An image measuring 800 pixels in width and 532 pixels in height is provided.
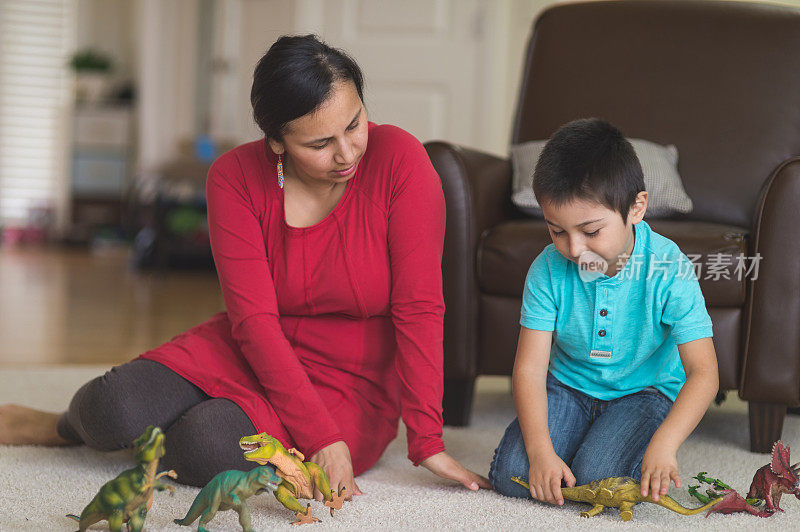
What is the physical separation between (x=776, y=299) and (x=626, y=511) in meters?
0.65

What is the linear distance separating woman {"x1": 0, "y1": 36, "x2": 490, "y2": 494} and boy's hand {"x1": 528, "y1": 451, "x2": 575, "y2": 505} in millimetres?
119

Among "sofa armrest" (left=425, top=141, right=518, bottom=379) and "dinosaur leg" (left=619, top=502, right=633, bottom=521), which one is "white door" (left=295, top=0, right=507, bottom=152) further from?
"dinosaur leg" (left=619, top=502, right=633, bottom=521)

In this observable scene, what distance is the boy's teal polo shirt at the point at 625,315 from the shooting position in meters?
1.31

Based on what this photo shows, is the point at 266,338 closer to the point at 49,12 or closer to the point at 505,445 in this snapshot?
the point at 505,445

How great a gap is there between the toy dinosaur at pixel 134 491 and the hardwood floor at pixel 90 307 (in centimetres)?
156

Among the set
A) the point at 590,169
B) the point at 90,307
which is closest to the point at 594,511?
the point at 590,169

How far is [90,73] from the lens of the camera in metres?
6.53

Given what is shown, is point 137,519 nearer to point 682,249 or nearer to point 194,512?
point 194,512

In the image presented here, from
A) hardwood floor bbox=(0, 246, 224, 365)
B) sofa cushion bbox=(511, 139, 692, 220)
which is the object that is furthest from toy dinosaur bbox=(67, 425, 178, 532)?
hardwood floor bbox=(0, 246, 224, 365)

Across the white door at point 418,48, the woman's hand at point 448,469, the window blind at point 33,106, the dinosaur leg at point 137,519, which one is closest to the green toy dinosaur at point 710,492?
the woman's hand at point 448,469

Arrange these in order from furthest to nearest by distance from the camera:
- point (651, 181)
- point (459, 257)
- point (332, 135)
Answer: point (651, 181), point (459, 257), point (332, 135)

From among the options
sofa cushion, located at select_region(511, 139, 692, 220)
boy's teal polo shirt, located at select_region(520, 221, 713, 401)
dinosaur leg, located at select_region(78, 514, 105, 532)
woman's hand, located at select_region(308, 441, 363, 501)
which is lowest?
woman's hand, located at select_region(308, 441, 363, 501)

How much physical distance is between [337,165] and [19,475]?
74 cm

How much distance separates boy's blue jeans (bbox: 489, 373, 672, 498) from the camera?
1310mm
